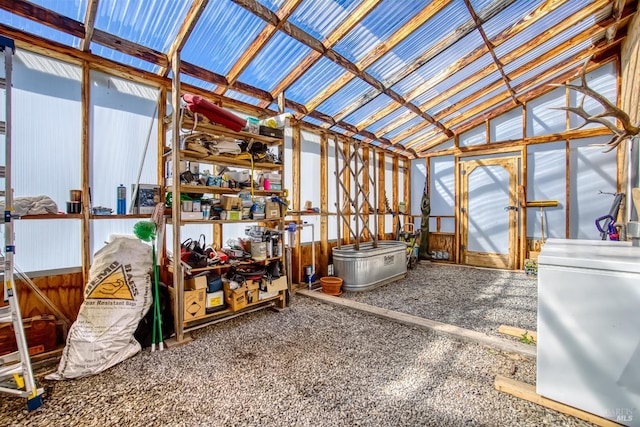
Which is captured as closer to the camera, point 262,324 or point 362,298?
point 262,324

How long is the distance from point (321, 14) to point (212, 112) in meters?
1.47

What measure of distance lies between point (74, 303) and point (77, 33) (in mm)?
2298

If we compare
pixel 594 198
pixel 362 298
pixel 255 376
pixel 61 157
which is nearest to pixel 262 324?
pixel 255 376

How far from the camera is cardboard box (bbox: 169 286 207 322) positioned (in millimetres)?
A: 2658

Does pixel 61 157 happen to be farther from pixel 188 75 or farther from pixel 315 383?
pixel 315 383

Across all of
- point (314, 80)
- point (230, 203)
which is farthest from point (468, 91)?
point (230, 203)

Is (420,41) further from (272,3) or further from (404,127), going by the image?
(404,127)

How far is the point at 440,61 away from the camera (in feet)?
13.2

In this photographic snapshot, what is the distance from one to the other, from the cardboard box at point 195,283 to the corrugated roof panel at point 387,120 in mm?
3989

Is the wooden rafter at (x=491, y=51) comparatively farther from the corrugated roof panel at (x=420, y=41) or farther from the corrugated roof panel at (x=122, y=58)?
the corrugated roof panel at (x=122, y=58)

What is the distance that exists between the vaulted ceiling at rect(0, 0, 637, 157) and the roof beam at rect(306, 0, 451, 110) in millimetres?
12

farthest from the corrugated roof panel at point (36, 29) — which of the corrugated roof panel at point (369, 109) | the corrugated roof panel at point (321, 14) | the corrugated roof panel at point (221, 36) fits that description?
the corrugated roof panel at point (369, 109)

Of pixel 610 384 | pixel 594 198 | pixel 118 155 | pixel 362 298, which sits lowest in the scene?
pixel 362 298

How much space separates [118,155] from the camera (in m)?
2.80
